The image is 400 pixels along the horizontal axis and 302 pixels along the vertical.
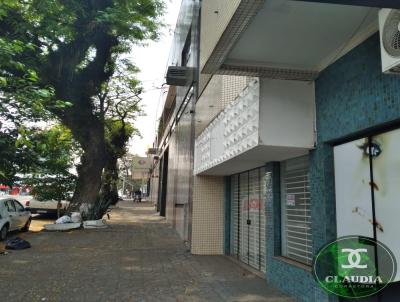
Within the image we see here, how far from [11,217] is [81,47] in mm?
8069

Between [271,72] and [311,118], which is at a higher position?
[271,72]

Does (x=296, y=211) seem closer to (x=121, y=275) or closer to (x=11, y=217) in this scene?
(x=121, y=275)

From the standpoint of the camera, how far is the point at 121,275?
24.6 feet

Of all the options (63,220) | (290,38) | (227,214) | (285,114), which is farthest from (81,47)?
(290,38)

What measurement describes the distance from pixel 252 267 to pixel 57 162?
11.0 meters

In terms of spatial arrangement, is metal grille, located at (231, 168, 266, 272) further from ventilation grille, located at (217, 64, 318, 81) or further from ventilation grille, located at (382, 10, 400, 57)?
ventilation grille, located at (382, 10, 400, 57)

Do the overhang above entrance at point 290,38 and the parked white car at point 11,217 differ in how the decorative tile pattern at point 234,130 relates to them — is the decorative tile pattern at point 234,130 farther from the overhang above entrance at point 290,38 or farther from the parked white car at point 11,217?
the parked white car at point 11,217

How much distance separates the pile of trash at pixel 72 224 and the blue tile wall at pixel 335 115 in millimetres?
10514

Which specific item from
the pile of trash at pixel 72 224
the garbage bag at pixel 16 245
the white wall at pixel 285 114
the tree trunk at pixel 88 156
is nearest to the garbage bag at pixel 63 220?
the pile of trash at pixel 72 224

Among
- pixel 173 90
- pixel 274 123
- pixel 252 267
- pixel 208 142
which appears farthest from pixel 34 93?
pixel 173 90

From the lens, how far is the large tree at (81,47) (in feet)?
47.6

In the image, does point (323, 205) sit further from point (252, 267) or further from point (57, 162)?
point (57, 162)

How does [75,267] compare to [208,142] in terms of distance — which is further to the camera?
[208,142]

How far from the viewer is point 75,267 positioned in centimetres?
825
